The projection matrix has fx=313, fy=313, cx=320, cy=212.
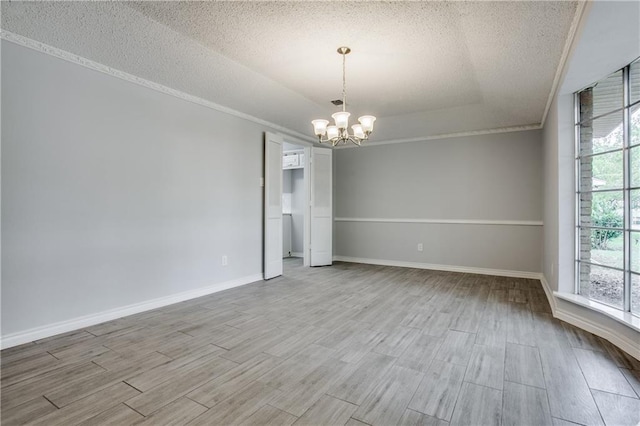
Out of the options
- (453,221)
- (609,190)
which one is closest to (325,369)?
(609,190)

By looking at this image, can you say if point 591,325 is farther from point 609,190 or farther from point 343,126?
point 343,126

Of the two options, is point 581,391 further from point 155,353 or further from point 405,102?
point 405,102

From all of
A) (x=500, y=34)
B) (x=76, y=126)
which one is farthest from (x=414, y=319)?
(x=76, y=126)

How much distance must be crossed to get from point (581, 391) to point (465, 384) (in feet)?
2.12

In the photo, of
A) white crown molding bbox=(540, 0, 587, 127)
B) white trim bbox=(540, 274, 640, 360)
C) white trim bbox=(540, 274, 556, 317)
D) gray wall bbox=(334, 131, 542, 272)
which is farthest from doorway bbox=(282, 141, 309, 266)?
white trim bbox=(540, 274, 640, 360)

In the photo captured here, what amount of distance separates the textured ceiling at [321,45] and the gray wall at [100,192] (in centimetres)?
36

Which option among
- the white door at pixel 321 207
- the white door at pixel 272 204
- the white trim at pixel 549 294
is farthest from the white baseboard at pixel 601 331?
the white door at pixel 321 207

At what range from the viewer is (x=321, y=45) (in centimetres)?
259

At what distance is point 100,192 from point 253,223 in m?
2.09

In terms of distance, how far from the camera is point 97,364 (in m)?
2.16

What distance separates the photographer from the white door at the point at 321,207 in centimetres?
595

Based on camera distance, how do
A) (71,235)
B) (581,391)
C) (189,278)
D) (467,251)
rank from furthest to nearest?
(467,251), (189,278), (71,235), (581,391)

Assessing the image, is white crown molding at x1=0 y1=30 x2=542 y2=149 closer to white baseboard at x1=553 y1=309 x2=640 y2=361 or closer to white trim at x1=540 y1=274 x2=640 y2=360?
white trim at x1=540 y1=274 x2=640 y2=360

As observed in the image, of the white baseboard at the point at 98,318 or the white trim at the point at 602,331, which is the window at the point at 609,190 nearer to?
the white trim at the point at 602,331
